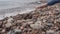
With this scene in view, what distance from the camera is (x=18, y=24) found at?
156 centimetres

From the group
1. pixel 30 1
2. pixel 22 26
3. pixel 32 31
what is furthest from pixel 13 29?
pixel 30 1

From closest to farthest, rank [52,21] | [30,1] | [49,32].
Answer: [49,32]
[52,21]
[30,1]

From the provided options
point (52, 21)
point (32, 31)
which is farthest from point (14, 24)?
point (52, 21)

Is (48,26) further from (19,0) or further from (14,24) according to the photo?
(19,0)

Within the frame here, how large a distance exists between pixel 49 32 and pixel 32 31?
0.16 metres

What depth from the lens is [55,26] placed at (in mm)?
1384

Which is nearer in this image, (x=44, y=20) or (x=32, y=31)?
(x=32, y=31)

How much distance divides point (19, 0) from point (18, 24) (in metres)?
1.70

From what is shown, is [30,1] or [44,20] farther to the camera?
[30,1]

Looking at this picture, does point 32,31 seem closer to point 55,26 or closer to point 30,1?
point 55,26

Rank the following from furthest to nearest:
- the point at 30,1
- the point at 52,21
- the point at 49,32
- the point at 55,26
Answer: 1. the point at 30,1
2. the point at 52,21
3. the point at 55,26
4. the point at 49,32

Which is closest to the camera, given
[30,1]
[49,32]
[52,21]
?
[49,32]

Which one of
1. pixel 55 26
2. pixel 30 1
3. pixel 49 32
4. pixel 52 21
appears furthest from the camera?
pixel 30 1

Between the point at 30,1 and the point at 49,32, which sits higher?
the point at 30,1
